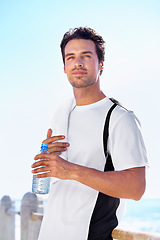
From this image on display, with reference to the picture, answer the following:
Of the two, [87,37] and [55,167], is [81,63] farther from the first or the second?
[55,167]

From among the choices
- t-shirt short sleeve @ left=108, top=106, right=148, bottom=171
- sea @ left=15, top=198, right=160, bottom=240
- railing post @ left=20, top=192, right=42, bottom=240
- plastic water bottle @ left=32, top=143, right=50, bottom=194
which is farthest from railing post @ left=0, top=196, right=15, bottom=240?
sea @ left=15, top=198, right=160, bottom=240

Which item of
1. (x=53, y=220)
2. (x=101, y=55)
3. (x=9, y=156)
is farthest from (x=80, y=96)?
(x=9, y=156)

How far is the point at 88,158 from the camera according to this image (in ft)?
3.88

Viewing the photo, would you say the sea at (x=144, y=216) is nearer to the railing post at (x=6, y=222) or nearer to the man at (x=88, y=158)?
the railing post at (x=6, y=222)

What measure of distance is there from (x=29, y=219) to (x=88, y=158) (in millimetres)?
2173

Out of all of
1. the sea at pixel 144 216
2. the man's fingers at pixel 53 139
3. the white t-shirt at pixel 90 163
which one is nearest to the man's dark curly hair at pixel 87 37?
the white t-shirt at pixel 90 163

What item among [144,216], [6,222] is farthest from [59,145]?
[144,216]

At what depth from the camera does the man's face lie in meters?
1.26

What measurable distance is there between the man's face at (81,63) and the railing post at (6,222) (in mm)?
2734

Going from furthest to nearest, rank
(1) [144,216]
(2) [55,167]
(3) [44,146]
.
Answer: (1) [144,216] → (3) [44,146] → (2) [55,167]

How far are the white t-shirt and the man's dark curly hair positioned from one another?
23 cm

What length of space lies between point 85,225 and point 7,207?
2.73 m

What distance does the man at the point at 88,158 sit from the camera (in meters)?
1.03

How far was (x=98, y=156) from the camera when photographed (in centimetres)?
117
